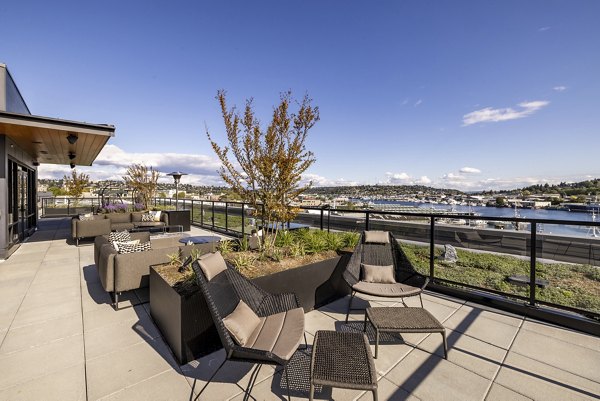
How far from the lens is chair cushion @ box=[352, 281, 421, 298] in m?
2.89

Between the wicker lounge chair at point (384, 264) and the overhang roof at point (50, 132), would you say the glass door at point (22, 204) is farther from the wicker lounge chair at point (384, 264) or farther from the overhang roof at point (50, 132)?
the wicker lounge chair at point (384, 264)

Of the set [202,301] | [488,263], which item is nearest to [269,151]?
[202,301]

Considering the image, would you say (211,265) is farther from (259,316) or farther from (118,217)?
(118,217)

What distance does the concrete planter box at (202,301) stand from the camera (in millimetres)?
2170

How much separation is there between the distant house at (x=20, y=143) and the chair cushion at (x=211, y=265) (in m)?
5.17

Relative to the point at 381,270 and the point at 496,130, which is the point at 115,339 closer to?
the point at 381,270

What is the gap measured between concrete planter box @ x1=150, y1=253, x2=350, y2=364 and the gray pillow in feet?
1.14

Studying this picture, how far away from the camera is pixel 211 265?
223 cm

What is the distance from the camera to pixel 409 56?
8898 millimetres

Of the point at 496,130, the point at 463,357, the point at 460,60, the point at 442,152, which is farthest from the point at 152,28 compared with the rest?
the point at 442,152

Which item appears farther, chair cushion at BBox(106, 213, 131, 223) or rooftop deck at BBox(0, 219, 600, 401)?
chair cushion at BBox(106, 213, 131, 223)

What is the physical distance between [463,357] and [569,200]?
22.6 meters

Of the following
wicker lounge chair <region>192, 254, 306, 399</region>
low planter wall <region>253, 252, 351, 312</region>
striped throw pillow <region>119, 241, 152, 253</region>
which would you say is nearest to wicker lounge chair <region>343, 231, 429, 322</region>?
low planter wall <region>253, 252, 351, 312</region>

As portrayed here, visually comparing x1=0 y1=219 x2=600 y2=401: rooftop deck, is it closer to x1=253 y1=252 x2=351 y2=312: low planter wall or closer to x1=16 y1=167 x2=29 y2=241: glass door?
x1=253 y1=252 x2=351 y2=312: low planter wall
